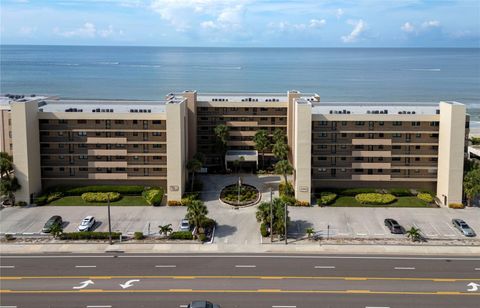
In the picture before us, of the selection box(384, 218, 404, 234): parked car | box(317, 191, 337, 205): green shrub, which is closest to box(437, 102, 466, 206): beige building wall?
box(384, 218, 404, 234): parked car

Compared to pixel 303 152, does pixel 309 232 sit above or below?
below

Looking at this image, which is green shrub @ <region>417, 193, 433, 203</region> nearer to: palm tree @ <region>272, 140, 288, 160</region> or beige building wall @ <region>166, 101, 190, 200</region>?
palm tree @ <region>272, 140, 288, 160</region>

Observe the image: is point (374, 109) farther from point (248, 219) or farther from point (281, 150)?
point (248, 219)

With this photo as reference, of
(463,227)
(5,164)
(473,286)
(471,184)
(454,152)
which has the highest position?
(454,152)

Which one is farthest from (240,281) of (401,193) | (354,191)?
(401,193)

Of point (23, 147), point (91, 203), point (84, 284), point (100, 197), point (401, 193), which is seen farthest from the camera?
point (401, 193)

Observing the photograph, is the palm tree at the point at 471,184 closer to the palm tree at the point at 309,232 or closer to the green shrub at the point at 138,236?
the palm tree at the point at 309,232

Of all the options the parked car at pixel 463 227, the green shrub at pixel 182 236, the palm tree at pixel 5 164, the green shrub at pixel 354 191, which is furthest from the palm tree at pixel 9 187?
the parked car at pixel 463 227
